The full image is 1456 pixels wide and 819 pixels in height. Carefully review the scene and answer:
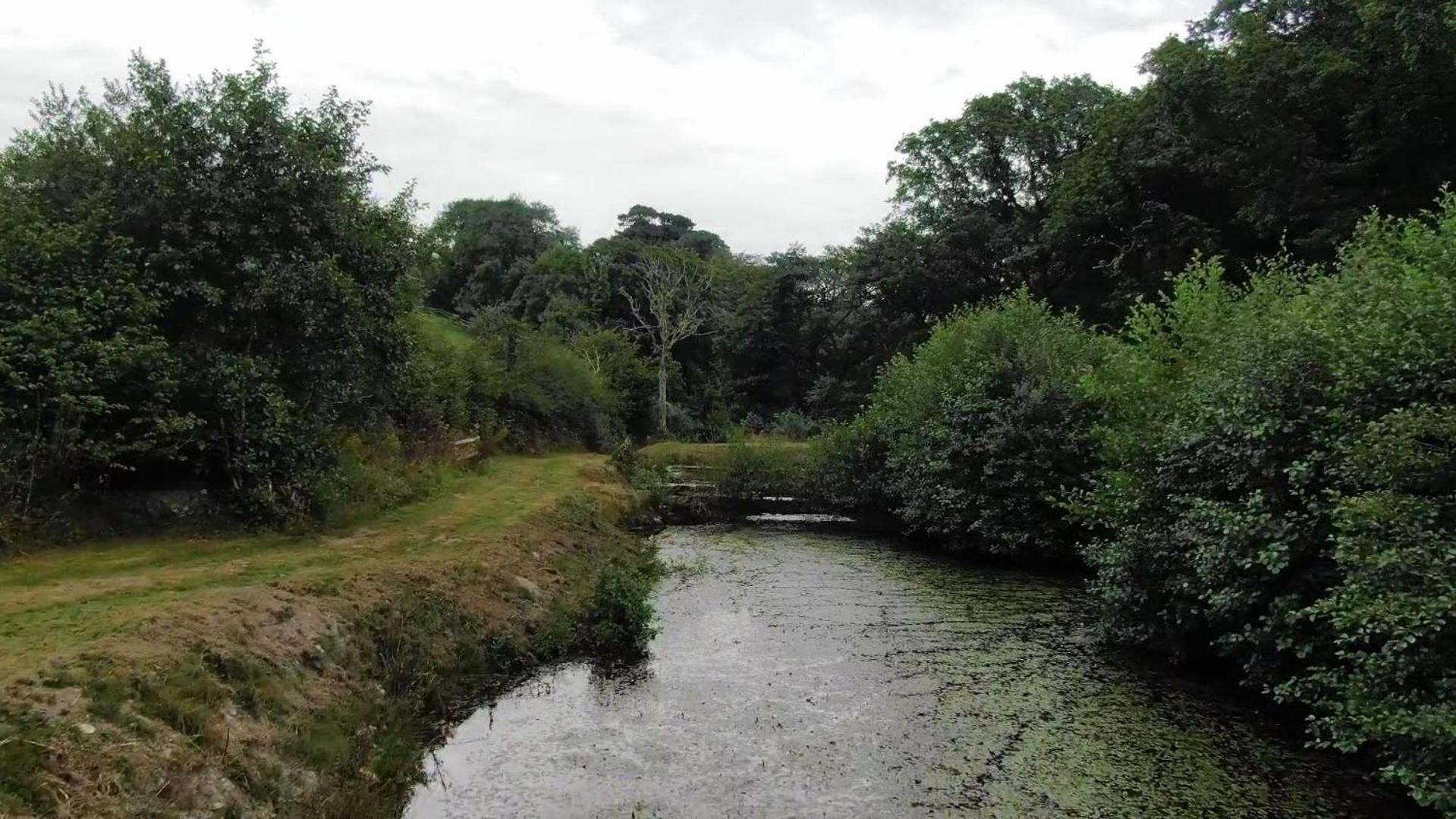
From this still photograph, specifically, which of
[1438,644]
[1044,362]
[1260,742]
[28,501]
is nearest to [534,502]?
[28,501]

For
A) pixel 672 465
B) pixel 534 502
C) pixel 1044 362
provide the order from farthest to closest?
pixel 672 465
pixel 1044 362
pixel 534 502

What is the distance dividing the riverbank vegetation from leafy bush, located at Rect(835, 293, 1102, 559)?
10 cm

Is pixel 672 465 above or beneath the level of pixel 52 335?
beneath

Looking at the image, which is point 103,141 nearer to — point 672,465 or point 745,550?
point 745,550

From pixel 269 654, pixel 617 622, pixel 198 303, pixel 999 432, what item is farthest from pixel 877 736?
pixel 198 303

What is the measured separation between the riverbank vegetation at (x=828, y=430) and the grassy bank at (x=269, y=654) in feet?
0.19

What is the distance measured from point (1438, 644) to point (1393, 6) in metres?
24.1

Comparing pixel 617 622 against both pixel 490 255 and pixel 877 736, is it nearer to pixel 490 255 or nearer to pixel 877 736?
pixel 877 736

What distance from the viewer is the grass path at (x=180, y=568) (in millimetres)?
7801

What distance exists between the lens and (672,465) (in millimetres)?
34812

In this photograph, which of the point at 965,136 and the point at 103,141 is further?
the point at 965,136

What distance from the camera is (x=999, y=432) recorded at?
19781 millimetres

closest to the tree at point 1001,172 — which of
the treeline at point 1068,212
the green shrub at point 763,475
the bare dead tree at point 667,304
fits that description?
the treeline at point 1068,212

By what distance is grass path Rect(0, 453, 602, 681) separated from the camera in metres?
7.80
